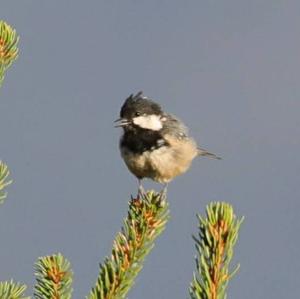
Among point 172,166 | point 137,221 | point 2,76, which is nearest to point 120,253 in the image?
point 137,221

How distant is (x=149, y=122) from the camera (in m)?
7.46

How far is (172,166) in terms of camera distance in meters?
7.41

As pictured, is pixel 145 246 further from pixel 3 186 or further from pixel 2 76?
pixel 2 76

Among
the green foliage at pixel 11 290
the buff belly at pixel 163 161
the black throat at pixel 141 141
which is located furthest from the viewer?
the black throat at pixel 141 141

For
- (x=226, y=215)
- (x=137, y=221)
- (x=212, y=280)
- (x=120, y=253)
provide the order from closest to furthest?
1. (x=212, y=280)
2. (x=226, y=215)
3. (x=120, y=253)
4. (x=137, y=221)

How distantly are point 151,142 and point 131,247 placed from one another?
14.9ft

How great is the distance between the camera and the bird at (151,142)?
23.5 ft

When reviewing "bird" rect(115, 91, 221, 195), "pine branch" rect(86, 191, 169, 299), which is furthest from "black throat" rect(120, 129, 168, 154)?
"pine branch" rect(86, 191, 169, 299)

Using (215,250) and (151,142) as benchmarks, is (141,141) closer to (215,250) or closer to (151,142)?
(151,142)

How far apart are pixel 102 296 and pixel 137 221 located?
0.68 meters

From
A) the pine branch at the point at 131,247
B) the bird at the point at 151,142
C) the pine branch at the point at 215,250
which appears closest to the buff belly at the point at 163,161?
the bird at the point at 151,142

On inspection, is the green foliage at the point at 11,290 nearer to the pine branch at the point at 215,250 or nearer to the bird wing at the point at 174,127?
the pine branch at the point at 215,250

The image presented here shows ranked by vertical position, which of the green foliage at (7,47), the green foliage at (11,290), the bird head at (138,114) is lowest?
the green foliage at (11,290)

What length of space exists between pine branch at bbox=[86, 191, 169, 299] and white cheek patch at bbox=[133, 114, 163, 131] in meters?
3.68
